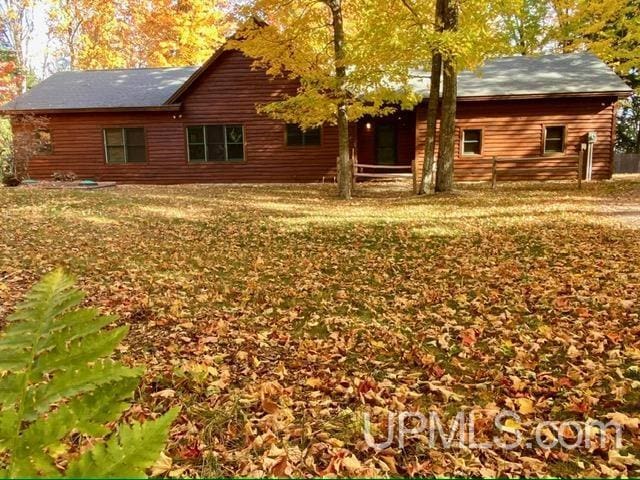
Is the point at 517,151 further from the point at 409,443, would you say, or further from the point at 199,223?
the point at 409,443

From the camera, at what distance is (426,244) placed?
903 centimetres

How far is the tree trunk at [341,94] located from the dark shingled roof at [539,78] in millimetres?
4675

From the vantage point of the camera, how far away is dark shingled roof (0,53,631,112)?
66.1 feet

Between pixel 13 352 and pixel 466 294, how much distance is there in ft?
18.9

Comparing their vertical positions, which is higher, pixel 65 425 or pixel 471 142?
pixel 471 142

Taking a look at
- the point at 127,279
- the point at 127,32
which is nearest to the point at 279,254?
the point at 127,279

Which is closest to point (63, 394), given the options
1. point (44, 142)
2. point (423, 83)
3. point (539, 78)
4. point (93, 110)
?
point (423, 83)

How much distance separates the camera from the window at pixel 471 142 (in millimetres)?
21141

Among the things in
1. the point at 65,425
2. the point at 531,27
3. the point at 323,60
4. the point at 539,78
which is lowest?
the point at 65,425

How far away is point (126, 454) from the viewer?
970 mm

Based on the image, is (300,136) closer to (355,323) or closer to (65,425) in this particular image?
(355,323)

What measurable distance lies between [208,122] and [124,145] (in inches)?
163

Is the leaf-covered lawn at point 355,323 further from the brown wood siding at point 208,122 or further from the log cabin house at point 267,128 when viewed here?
the brown wood siding at point 208,122

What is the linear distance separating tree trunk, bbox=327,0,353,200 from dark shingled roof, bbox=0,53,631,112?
5.06 m
